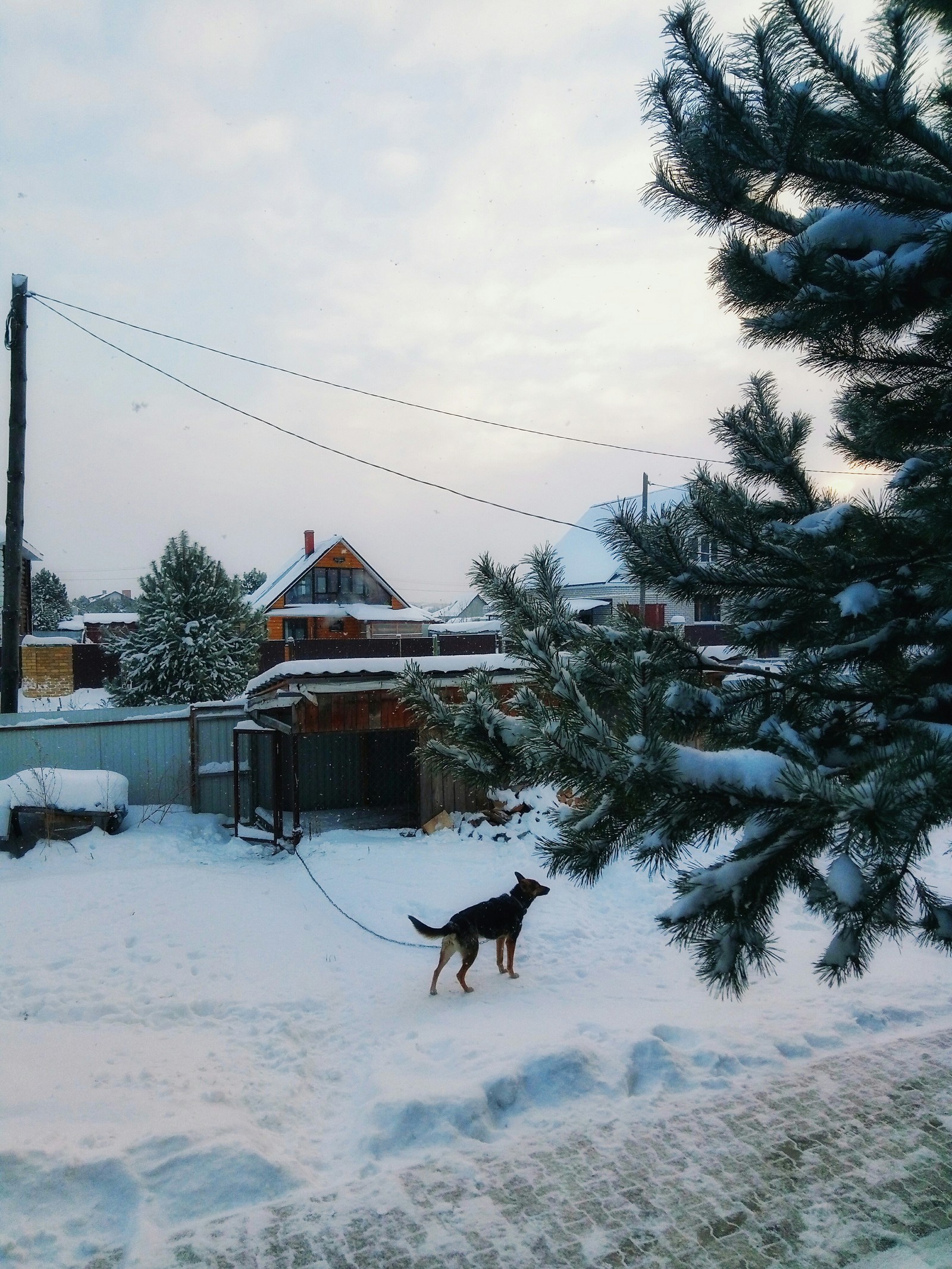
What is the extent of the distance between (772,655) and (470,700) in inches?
75.1

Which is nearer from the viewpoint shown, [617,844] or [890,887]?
[890,887]

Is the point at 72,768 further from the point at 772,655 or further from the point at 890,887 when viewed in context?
the point at 890,887

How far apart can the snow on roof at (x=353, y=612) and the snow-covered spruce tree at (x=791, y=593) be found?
3045 centimetres

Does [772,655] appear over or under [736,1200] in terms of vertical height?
over

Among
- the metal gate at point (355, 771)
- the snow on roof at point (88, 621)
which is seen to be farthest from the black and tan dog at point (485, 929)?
the snow on roof at point (88, 621)

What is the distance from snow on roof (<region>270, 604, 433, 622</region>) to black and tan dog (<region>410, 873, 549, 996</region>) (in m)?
27.0

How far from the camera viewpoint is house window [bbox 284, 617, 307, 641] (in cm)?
3494

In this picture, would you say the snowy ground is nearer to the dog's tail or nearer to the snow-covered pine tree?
the dog's tail

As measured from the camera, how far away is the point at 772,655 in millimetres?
4273

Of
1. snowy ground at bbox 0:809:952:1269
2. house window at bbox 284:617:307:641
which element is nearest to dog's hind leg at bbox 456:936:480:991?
snowy ground at bbox 0:809:952:1269

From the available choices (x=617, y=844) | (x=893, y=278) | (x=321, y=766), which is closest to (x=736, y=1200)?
(x=617, y=844)

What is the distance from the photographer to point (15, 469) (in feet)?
40.0

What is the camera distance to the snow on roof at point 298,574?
113ft

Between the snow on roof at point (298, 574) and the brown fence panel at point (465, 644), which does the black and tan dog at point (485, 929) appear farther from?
the snow on roof at point (298, 574)
